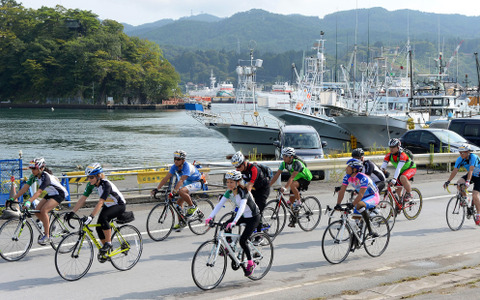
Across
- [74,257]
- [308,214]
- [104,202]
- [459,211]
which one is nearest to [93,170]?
[104,202]

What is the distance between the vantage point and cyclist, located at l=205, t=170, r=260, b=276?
8.69 metres

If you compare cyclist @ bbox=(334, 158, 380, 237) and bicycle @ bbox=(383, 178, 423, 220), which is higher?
cyclist @ bbox=(334, 158, 380, 237)

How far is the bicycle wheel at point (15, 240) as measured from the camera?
10.1 m

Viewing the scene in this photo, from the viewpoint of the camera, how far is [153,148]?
62375 mm

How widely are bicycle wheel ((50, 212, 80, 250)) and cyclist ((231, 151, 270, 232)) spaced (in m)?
3.38

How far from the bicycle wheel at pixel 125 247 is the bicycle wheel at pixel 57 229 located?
1776 millimetres

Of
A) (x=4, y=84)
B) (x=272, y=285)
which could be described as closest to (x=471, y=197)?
(x=272, y=285)

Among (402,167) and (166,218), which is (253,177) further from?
(402,167)

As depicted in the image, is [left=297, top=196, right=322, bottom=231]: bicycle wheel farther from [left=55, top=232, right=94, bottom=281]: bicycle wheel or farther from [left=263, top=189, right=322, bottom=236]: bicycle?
[left=55, top=232, right=94, bottom=281]: bicycle wheel

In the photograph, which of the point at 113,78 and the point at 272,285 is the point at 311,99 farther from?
the point at 113,78

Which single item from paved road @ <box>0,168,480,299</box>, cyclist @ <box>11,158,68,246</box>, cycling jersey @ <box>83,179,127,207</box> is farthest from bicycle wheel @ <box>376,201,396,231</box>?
cyclist @ <box>11,158,68,246</box>

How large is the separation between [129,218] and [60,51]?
489 feet

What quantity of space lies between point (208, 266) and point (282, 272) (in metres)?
1.63

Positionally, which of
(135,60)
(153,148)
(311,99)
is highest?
(135,60)
